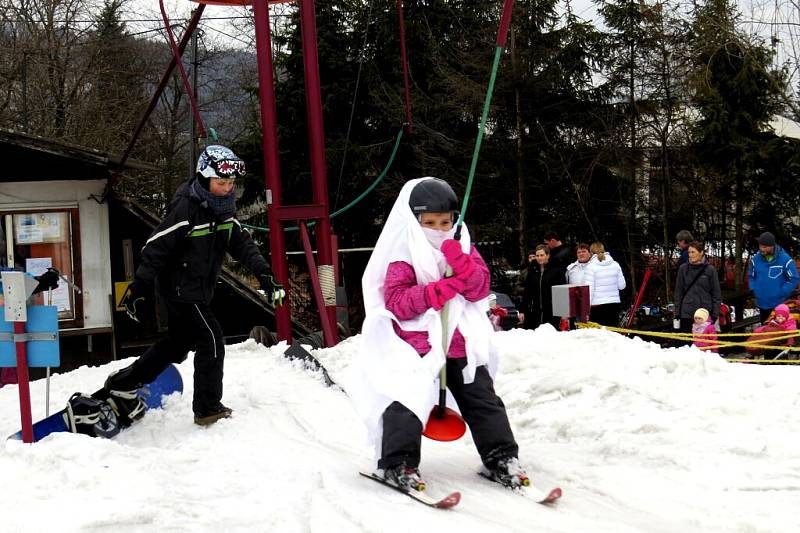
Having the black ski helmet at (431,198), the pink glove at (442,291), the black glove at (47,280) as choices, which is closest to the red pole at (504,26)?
the black ski helmet at (431,198)

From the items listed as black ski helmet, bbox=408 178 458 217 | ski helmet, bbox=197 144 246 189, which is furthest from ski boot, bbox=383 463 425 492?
ski helmet, bbox=197 144 246 189

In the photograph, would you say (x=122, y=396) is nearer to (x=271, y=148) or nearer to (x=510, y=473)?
(x=510, y=473)

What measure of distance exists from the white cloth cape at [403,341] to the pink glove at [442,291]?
140mm

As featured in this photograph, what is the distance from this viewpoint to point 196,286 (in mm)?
5789

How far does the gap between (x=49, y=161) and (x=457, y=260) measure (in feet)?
34.3

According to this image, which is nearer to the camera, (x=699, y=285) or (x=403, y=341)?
(x=403, y=341)

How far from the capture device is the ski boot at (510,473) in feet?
13.8

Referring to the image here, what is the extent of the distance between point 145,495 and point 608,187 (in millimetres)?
21348

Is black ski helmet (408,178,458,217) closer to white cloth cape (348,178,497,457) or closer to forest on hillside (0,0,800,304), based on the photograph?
white cloth cape (348,178,497,457)

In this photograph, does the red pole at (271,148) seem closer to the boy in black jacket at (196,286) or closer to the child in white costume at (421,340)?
the boy in black jacket at (196,286)

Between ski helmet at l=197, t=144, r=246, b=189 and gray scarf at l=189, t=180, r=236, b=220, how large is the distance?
0.22 feet

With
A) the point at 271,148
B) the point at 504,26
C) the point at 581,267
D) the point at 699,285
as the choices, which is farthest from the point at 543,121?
the point at 504,26

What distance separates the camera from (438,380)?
438 cm

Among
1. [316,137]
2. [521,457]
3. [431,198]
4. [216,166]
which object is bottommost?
[521,457]
